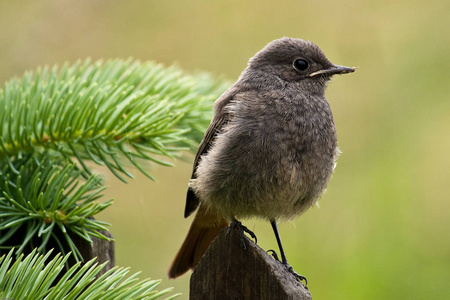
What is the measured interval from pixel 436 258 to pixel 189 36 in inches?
119

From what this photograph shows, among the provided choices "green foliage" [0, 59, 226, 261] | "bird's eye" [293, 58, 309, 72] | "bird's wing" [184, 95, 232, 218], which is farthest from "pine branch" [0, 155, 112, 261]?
"bird's eye" [293, 58, 309, 72]

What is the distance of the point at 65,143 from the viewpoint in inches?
113

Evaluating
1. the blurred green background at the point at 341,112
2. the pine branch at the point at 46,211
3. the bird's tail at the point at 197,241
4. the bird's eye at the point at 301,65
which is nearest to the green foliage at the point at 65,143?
the pine branch at the point at 46,211

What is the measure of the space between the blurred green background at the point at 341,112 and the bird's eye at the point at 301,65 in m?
0.94

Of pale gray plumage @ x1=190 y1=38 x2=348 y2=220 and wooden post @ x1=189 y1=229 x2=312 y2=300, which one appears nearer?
wooden post @ x1=189 y1=229 x2=312 y2=300

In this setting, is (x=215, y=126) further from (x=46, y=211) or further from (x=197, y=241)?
(x=46, y=211)

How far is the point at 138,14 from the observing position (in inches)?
234

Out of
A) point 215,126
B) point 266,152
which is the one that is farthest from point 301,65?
point 266,152

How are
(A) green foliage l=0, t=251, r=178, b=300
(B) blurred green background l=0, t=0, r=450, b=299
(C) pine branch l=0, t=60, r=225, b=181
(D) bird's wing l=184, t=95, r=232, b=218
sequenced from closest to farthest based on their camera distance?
(A) green foliage l=0, t=251, r=178, b=300 → (C) pine branch l=0, t=60, r=225, b=181 → (D) bird's wing l=184, t=95, r=232, b=218 → (B) blurred green background l=0, t=0, r=450, b=299

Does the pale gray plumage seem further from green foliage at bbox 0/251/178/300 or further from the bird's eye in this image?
green foliage at bbox 0/251/178/300

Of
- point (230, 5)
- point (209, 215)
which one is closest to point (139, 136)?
point (209, 215)

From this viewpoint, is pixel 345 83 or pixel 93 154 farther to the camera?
pixel 345 83

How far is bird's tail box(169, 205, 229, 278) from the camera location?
11.0ft

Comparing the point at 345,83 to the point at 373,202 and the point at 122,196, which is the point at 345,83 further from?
the point at 122,196
